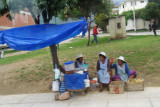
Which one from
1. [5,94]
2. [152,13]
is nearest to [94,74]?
[5,94]

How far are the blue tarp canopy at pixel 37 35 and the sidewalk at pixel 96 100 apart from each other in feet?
5.29

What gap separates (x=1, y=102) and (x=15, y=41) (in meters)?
2.03

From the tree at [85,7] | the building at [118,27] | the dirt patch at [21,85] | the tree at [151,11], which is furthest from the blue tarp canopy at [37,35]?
the tree at [151,11]

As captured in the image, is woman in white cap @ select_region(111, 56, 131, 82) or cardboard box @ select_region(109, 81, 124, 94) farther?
woman in white cap @ select_region(111, 56, 131, 82)

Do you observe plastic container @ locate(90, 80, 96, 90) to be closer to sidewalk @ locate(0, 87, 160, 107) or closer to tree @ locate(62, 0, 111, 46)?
sidewalk @ locate(0, 87, 160, 107)

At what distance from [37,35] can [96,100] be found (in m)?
2.57

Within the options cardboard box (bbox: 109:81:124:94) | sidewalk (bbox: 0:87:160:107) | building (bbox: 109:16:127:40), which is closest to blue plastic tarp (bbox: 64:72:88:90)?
sidewalk (bbox: 0:87:160:107)

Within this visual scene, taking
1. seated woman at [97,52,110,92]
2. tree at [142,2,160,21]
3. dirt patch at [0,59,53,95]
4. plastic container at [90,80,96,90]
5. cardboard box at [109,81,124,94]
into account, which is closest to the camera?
cardboard box at [109,81,124,94]

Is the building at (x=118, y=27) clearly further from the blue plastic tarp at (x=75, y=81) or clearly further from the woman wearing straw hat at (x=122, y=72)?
the blue plastic tarp at (x=75, y=81)

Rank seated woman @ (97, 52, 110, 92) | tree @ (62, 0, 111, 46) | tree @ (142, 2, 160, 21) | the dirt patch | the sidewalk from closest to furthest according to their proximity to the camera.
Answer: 1. the sidewalk
2. seated woman @ (97, 52, 110, 92)
3. tree @ (62, 0, 111, 46)
4. the dirt patch
5. tree @ (142, 2, 160, 21)

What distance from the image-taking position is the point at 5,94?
6836 mm

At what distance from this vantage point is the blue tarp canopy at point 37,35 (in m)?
5.51

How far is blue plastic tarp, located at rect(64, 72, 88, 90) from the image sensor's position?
551 centimetres

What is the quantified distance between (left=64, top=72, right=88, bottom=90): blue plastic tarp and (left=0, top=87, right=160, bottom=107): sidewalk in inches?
12.9
